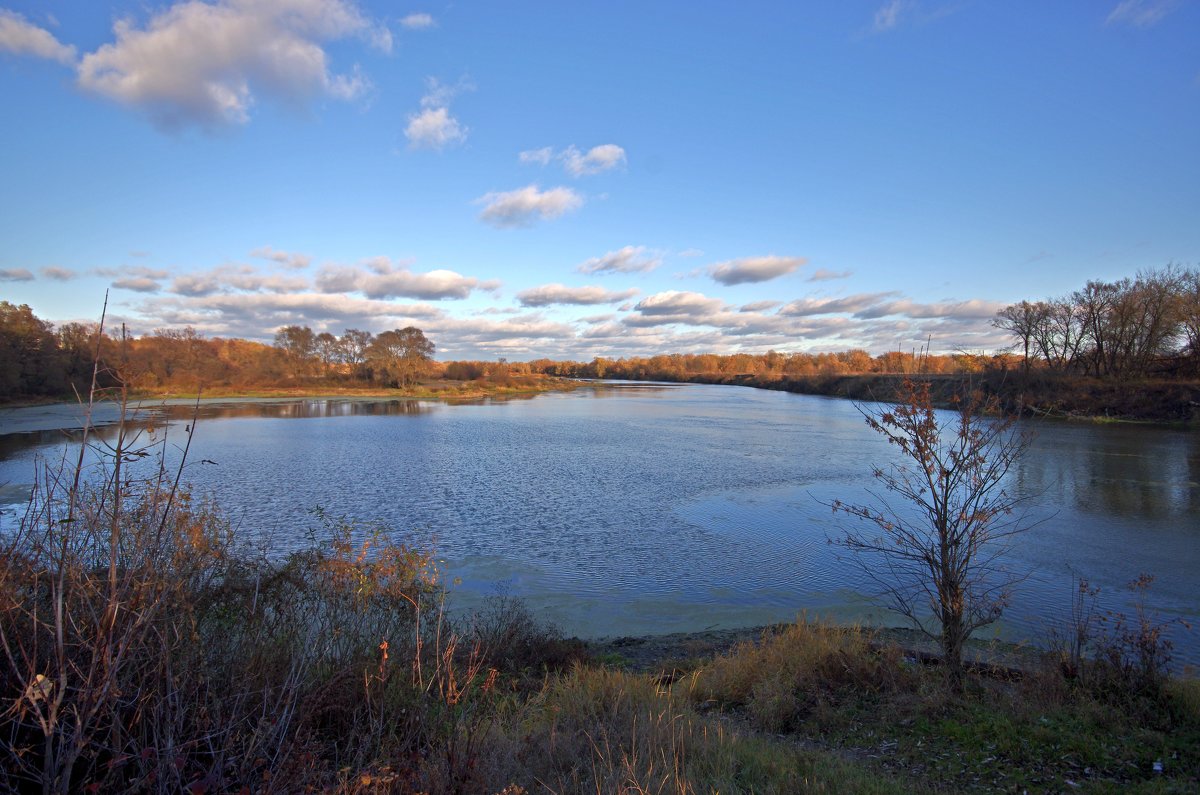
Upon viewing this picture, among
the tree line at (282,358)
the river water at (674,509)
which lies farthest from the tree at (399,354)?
the river water at (674,509)

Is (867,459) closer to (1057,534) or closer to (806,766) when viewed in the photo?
(1057,534)

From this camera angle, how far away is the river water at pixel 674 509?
10.4 meters

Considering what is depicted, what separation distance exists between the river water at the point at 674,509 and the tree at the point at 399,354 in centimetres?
4943

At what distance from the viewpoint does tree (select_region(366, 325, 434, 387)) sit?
84.1 meters

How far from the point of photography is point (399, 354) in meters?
84.6

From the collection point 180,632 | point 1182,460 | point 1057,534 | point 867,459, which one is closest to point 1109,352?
point 1182,460

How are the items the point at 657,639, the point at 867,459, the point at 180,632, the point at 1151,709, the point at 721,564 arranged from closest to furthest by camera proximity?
the point at 180,632 → the point at 1151,709 → the point at 657,639 → the point at 721,564 → the point at 867,459

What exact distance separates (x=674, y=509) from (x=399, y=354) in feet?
243

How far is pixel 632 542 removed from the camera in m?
13.8

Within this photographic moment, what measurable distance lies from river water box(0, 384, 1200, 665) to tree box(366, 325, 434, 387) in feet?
162

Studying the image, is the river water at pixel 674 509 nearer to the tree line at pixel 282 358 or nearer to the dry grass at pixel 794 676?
the dry grass at pixel 794 676

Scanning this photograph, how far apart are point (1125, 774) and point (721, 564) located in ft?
26.9

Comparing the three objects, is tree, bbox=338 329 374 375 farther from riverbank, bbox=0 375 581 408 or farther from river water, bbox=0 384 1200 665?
river water, bbox=0 384 1200 665

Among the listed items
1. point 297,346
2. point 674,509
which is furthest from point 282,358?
point 674,509
